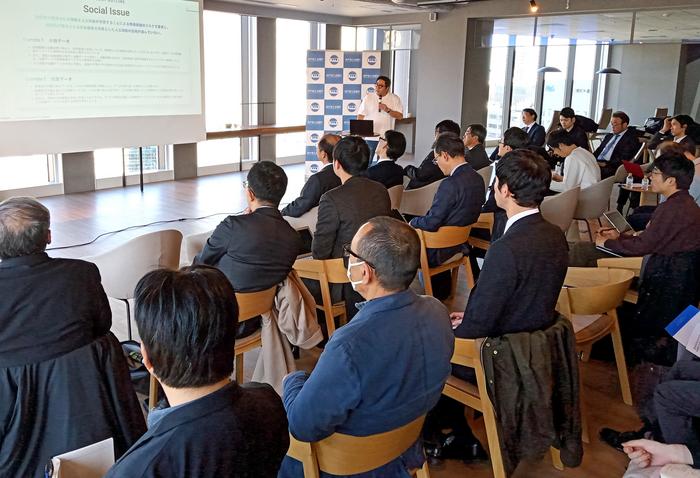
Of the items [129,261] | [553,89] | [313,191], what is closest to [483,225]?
[313,191]

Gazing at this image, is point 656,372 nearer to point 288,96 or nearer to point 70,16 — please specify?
point 70,16

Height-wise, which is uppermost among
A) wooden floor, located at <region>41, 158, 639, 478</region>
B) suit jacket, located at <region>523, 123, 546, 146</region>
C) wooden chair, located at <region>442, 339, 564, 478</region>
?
suit jacket, located at <region>523, 123, 546, 146</region>

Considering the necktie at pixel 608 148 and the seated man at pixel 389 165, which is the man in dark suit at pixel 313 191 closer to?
the seated man at pixel 389 165

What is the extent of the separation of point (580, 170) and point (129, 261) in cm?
400

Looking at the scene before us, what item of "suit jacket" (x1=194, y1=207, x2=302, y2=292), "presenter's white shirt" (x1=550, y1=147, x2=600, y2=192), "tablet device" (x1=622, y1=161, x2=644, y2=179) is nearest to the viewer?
"suit jacket" (x1=194, y1=207, x2=302, y2=292)

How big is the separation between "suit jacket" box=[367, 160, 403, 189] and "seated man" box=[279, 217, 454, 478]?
3.13m

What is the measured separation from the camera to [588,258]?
161 inches

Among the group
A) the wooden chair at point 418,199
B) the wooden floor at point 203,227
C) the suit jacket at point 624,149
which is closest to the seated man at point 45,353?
the wooden floor at point 203,227

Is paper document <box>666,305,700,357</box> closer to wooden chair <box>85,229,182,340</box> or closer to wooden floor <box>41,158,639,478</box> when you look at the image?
wooden floor <box>41,158,639,478</box>

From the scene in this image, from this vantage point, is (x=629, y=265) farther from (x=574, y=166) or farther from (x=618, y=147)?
(x=618, y=147)

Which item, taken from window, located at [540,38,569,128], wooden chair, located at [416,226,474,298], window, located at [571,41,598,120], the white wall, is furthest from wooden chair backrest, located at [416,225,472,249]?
window, located at [540,38,569,128]

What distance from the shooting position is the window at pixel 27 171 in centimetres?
847

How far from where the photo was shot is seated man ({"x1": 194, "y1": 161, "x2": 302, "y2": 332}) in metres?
3.09

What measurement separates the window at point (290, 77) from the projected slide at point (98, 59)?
448 centimetres
